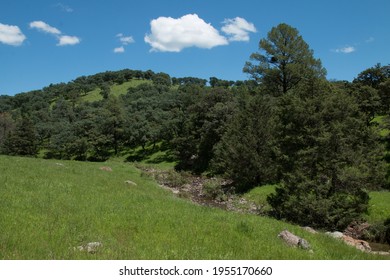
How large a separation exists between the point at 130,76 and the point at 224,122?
150740 millimetres

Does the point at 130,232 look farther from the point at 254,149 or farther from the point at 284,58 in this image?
the point at 284,58

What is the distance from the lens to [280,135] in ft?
83.9

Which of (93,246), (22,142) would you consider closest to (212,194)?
(93,246)

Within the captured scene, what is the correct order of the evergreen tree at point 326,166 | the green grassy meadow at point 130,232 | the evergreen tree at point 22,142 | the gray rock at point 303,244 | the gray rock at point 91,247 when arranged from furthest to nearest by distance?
the evergreen tree at point 22,142, the evergreen tree at point 326,166, the gray rock at point 303,244, the green grassy meadow at point 130,232, the gray rock at point 91,247

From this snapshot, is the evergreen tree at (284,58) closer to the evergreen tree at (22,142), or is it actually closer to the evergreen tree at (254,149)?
the evergreen tree at (254,149)

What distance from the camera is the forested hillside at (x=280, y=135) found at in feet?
73.6

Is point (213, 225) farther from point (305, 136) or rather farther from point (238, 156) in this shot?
point (238, 156)

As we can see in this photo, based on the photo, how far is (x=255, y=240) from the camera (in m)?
12.1

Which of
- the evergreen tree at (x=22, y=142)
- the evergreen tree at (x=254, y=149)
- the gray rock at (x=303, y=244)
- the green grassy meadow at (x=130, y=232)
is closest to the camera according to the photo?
the green grassy meadow at (x=130, y=232)

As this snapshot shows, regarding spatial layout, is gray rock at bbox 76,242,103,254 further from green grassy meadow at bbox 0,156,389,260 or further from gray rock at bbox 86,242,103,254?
green grassy meadow at bbox 0,156,389,260

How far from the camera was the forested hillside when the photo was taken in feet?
73.6

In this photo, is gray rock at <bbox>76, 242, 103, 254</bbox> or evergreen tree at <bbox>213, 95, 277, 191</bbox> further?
evergreen tree at <bbox>213, 95, 277, 191</bbox>

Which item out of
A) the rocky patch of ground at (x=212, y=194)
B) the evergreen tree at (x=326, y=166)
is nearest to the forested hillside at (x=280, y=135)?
the evergreen tree at (x=326, y=166)

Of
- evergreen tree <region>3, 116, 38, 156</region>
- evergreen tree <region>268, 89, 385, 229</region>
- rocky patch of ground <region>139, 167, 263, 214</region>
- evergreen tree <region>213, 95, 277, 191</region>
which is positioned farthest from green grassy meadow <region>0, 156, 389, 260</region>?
evergreen tree <region>3, 116, 38, 156</region>
